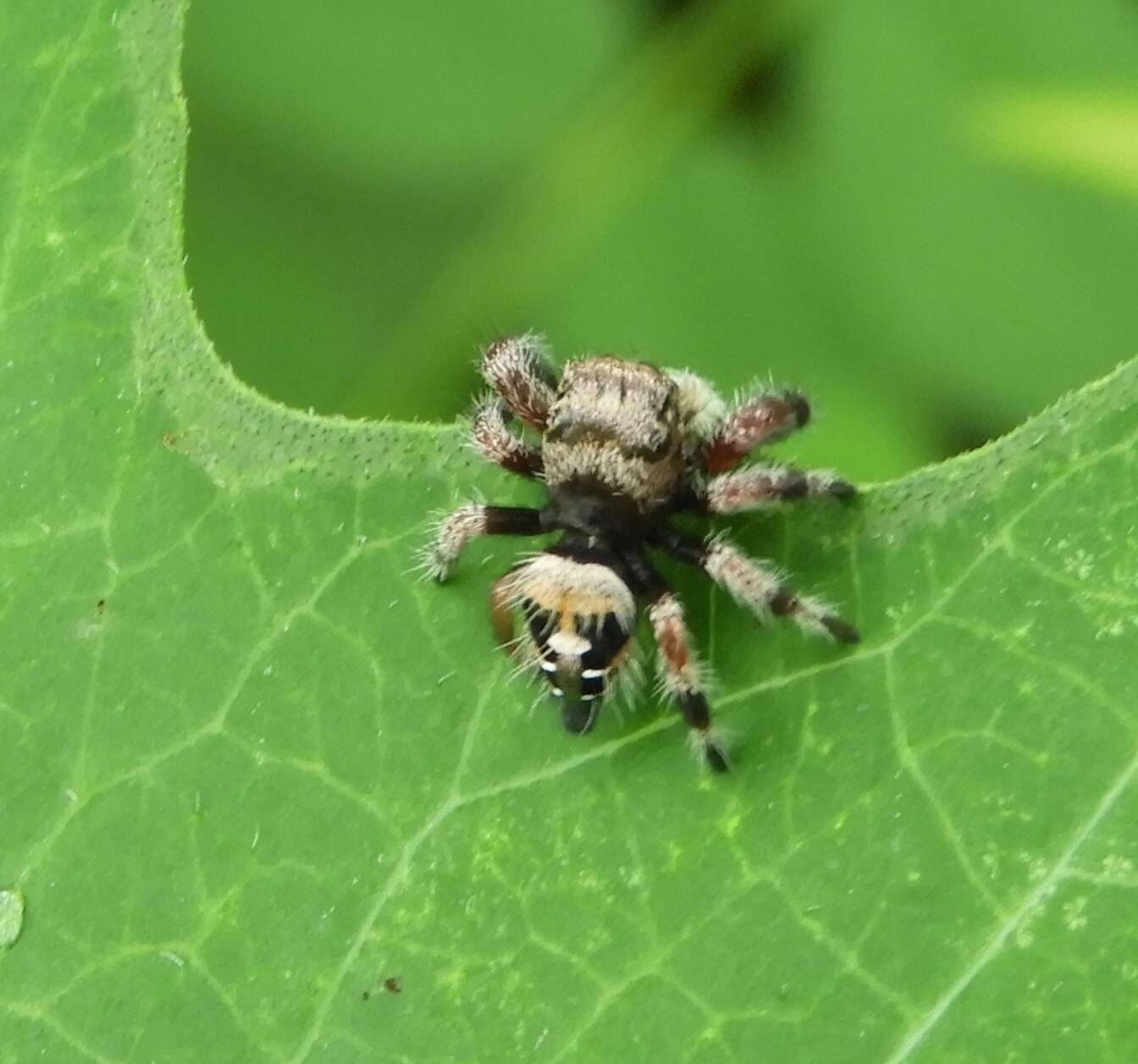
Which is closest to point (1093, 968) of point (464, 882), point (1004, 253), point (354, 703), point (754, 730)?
point (754, 730)

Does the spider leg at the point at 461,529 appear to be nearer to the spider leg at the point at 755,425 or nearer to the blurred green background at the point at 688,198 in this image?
the spider leg at the point at 755,425

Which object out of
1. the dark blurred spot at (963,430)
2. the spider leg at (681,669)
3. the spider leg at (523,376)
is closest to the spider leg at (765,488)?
the spider leg at (681,669)

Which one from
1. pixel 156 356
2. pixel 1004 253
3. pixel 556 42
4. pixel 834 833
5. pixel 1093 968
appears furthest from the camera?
pixel 556 42

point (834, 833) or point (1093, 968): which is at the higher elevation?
point (1093, 968)

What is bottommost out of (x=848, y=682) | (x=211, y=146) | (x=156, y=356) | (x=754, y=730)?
(x=211, y=146)

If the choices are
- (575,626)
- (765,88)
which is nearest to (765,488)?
(575,626)

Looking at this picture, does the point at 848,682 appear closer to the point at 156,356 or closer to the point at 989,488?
the point at 989,488

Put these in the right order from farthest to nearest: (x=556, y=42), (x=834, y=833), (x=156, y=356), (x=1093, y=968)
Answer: (x=556, y=42) < (x=156, y=356) < (x=834, y=833) < (x=1093, y=968)
